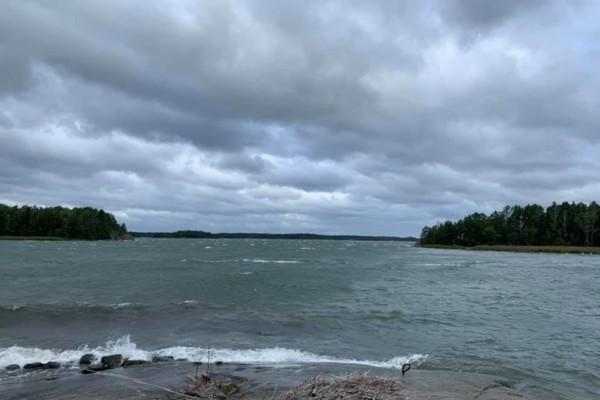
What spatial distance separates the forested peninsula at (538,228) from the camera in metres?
160

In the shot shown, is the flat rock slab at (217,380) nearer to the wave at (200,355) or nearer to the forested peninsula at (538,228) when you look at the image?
the wave at (200,355)

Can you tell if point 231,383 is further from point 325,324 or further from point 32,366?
point 325,324

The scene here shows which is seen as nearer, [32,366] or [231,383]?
[231,383]

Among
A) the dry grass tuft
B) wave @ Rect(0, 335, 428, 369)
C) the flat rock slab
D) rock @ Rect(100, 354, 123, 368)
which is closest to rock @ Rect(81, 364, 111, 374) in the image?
rock @ Rect(100, 354, 123, 368)

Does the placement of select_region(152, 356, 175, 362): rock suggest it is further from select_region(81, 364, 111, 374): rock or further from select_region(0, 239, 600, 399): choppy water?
select_region(81, 364, 111, 374): rock

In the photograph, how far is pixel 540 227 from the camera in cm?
17450

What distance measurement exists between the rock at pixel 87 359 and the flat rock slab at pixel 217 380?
1080mm

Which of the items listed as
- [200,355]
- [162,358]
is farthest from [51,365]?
[200,355]

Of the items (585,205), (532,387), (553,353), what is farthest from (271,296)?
(585,205)

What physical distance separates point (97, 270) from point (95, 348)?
42.4 m

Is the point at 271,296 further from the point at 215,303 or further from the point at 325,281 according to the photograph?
the point at 325,281

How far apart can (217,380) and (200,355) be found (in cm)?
524

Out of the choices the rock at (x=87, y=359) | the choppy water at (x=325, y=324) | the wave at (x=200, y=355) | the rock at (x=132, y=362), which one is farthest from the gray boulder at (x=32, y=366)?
the rock at (x=132, y=362)

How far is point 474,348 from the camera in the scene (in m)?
19.4
